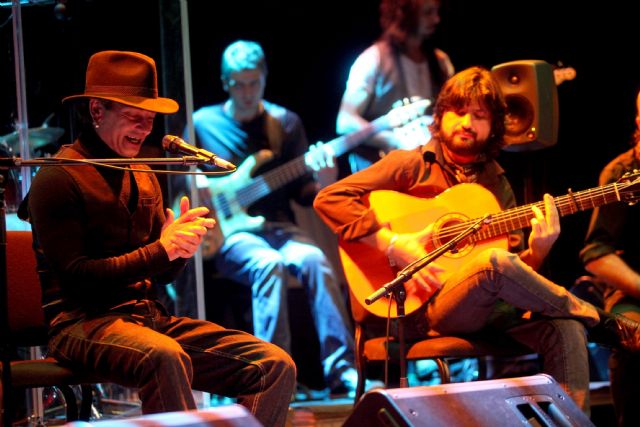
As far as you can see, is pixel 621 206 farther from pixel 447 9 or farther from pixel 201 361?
pixel 447 9

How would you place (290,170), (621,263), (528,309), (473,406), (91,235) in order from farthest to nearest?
(290,170) → (621,263) → (528,309) → (91,235) → (473,406)

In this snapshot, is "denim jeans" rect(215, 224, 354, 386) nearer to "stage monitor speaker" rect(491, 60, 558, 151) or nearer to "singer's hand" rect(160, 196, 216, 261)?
"stage monitor speaker" rect(491, 60, 558, 151)

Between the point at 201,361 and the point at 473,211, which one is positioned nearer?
the point at 201,361

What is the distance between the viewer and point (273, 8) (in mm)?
6359

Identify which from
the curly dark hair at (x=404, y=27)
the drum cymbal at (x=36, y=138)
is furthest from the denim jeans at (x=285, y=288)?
the curly dark hair at (x=404, y=27)

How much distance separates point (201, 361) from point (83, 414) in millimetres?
586

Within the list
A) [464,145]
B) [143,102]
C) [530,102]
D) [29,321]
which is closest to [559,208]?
[464,145]

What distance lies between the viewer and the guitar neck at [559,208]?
3.47 metres

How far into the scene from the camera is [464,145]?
386cm

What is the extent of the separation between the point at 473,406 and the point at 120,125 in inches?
62.3

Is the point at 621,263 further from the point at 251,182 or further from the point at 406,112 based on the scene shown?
the point at 251,182

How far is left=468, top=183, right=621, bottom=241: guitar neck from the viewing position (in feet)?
11.4

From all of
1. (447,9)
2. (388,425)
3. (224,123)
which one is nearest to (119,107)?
(388,425)

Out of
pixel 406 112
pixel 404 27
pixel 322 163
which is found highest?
pixel 404 27
